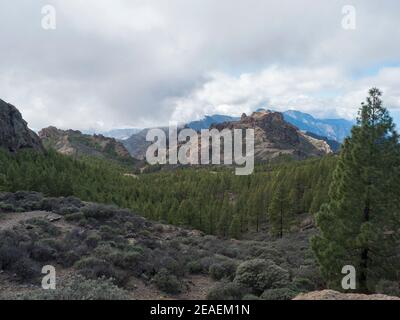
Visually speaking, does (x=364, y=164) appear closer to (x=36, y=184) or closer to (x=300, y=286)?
(x=300, y=286)

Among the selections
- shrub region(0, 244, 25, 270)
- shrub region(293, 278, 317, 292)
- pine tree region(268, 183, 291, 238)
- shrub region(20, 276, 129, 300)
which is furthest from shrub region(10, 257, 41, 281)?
pine tree region(268, 183, 291, 238)

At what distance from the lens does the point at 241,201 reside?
7769 centimetres

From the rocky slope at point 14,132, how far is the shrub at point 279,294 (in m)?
71.0

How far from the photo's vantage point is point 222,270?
58.4 ft

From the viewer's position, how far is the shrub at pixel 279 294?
41.4 ft

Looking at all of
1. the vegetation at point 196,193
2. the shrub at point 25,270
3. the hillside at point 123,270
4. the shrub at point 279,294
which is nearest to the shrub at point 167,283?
the hillside at point 123,270

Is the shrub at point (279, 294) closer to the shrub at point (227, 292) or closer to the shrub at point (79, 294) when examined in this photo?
the shrub at point (227, 292)

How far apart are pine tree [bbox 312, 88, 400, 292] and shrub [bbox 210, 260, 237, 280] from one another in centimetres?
419

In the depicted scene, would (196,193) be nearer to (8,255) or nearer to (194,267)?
(194,267)

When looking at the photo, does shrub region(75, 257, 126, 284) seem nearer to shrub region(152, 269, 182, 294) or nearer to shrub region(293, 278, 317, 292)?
shrub region(152, 269, 182, 294)

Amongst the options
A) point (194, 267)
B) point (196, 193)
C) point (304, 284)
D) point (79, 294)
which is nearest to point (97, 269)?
point (194, 267)

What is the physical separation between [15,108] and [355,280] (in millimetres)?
87218

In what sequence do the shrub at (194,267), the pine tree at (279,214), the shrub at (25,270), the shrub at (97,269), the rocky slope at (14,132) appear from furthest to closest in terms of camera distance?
the rocky slope at (14,132) → the pine tree at (279,214) → the shrub at (194,267) → the shrub at (97,269) → the shrub at (25,270)
